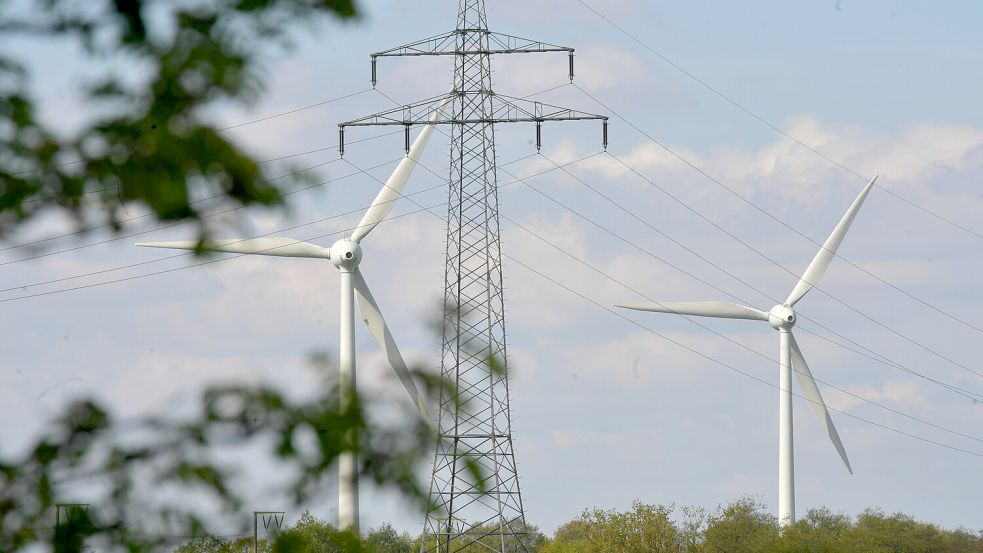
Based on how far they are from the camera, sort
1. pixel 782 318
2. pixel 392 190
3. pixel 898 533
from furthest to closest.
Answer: pixel 898 533
pixel 782 318
pixel 392 190

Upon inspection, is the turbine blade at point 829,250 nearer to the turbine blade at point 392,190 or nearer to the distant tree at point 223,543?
the turbine blade at point 392,190

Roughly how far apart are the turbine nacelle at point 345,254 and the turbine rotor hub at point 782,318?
29.3m

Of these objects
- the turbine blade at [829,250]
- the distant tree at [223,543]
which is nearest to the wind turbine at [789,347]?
the turbine blade at [829,250]

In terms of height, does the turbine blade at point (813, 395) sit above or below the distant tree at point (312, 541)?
above

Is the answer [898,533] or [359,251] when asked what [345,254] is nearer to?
[359,251]

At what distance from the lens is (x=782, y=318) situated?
311 feet

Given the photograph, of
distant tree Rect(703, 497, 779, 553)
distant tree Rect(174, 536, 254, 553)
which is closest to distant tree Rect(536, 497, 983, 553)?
distant tree Rect(703, 497, 779, 553)

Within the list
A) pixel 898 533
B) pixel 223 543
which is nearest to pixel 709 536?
pixel 898 533

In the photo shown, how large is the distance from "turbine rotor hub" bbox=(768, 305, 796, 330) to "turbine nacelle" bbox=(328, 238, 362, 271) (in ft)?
96.2

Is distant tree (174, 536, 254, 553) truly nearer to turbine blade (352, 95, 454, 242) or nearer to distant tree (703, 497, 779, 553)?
turbine blade (352, 95, 454, 242)

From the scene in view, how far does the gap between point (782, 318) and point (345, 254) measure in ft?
99.2

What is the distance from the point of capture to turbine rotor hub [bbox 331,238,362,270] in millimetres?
73125

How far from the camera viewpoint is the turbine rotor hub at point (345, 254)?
240 ft

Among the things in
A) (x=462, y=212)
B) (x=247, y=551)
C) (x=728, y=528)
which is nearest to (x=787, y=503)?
(x=728, y=528)
